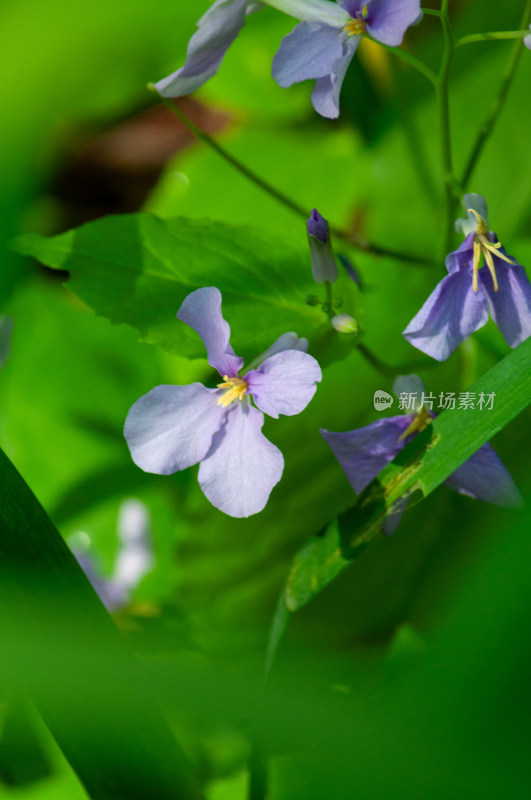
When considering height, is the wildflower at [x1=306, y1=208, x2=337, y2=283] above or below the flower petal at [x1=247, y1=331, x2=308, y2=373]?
above

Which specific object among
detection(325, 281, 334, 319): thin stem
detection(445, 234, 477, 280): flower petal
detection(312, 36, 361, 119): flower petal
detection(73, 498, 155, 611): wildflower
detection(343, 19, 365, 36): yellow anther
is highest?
detection(343, 19, 365, 36): yellow anther

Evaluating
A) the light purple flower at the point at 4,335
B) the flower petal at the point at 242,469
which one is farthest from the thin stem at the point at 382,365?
the light purple flower at the point at 4,335

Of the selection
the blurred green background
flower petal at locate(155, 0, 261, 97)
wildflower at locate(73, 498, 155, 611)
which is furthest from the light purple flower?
flower petal at locate(155, 0, 261, 97)

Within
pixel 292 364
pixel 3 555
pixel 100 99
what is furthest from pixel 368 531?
pixel 100 99

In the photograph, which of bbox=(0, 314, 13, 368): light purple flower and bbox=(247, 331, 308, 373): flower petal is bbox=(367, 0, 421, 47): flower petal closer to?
bbox=(247, 331, 308, 373): flower petal

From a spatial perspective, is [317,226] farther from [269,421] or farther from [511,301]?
[269,421]

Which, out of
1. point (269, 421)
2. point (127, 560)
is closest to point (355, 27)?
point (269, 421)

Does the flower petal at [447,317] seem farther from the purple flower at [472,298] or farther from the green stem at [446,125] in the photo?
the green stem at [446,125]
